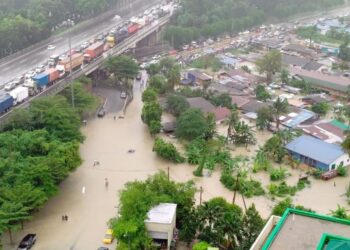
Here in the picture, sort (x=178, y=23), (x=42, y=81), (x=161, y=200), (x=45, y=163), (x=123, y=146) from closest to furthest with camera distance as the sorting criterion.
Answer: (x=161, y=200)
(x=45, y=163)
(x=123, y=146)
(x=42, y=81)
(x=178, y=23)

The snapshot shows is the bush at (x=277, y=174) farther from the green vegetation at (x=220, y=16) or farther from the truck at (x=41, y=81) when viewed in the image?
the green vegetation at (x=220, y=16)

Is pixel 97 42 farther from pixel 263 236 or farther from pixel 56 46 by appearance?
pixel 263 236

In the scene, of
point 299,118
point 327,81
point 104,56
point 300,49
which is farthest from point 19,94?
point 300,49

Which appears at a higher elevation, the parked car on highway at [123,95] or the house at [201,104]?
the house at [201,104]

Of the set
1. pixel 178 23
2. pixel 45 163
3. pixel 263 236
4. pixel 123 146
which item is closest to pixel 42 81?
pixel 123 146

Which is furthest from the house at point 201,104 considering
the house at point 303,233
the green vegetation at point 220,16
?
the green vegetation at point 220,16

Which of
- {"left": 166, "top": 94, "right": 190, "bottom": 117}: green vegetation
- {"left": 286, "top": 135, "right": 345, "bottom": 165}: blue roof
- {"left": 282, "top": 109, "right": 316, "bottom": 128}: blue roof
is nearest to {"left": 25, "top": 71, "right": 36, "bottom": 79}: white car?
{"left": 166, "top": 94, "right": 190, "bottom": 117}: green vegetation
